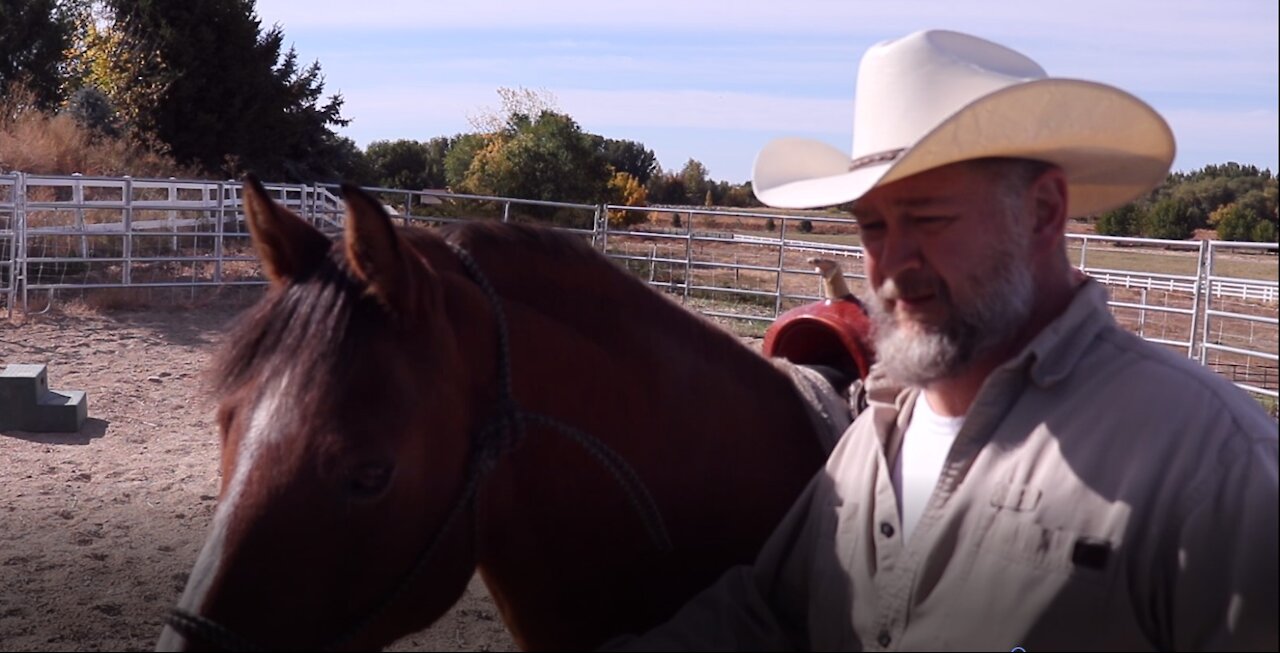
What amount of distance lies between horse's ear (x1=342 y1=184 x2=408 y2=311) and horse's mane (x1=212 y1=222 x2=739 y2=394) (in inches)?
1.1

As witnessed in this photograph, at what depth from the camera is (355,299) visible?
5.03ft

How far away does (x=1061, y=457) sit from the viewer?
4.54 feet

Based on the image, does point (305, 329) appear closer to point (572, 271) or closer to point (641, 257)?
point (572, 271)

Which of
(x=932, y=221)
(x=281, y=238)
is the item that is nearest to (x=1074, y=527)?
(x=932, y=221)

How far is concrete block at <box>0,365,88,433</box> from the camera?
652cm

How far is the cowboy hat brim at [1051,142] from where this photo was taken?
4.65ft

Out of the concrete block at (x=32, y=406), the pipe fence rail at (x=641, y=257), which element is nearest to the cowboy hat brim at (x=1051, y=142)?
the pipe fence rail at (x=641, y=257)

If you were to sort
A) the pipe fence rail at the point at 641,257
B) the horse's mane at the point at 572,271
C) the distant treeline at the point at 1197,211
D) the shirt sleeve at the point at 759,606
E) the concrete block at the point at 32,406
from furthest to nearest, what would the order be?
the pipe fence rail at the point at 641,257
the concrete block at the point at 32,406
the distant treeline at the point at 1197,211
the horse's mane at the point at 572,271
the shirt sleeve at the point at 759,606

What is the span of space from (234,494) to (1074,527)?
3.42 ft

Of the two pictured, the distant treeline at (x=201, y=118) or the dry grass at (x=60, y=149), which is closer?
the dry grass at (x=60, y=149)

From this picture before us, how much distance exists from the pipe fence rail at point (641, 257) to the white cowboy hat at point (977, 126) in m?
5.25

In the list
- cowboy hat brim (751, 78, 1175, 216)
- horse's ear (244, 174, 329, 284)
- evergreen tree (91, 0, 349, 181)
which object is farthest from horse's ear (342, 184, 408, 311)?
evergreen tree (91, 0, 349, 181)

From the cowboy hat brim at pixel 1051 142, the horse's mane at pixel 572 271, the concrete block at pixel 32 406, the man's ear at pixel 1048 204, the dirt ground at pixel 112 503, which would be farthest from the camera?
the concrete block at pixel 32 406

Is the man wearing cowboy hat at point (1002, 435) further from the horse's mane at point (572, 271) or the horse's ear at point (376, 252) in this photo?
the horse's ear at point (376, 252)
